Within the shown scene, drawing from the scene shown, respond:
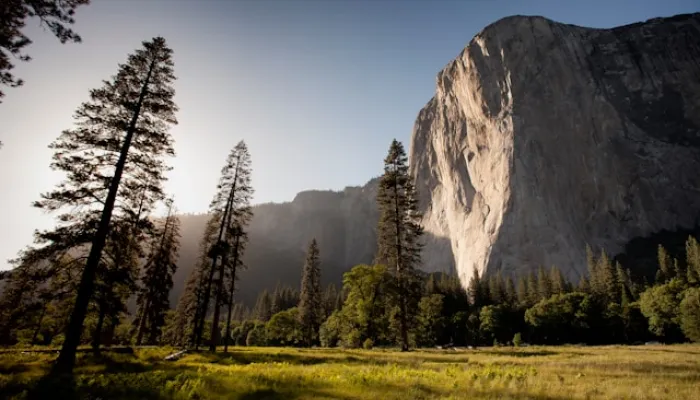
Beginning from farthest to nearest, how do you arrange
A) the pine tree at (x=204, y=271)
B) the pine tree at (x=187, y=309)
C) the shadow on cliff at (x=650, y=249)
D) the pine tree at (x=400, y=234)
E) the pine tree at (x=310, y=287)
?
the shadow on cliff at (x=650, y=249), the pine tree at (x=310, y=287), the pine tree at (x=187, y=309), the pine tree at (x=204, y=271), the pine tree at (x=400, y=234)

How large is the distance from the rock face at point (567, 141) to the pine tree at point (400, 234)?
102 m

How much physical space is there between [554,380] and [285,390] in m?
7.37

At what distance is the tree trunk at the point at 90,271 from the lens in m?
13.1

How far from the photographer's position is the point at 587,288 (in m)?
89.3

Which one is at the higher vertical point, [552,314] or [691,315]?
[552,314]

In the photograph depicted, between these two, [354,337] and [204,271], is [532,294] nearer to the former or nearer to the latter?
[354,337]

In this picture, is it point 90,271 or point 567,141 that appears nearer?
point 90,271

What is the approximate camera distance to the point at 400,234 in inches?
1136

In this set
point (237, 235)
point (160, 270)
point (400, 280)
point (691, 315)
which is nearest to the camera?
point (400, 280)

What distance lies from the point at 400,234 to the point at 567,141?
12807 cm

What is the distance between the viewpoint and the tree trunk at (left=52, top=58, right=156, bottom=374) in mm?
13109

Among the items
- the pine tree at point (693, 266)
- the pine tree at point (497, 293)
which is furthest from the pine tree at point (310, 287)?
the pine tree at point (693, 266)

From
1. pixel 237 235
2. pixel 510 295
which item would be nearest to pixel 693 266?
pixel 510 295

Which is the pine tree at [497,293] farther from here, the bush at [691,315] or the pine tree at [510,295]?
the bush at [691,315]
